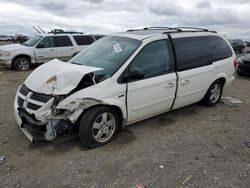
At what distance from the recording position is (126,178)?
123 inches

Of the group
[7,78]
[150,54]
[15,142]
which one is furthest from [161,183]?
[7,78]

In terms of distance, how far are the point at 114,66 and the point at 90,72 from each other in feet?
1.48

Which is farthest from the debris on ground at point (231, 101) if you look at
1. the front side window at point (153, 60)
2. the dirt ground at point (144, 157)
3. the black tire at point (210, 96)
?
the front side window at point (153, 60)

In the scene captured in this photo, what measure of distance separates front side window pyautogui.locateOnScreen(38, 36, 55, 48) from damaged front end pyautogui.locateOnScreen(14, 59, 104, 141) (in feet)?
27.1

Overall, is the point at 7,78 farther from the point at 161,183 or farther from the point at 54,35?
the point at 161,183

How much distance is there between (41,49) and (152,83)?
8587mm

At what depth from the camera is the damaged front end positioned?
3.43 metres

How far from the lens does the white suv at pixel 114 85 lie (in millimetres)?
3498

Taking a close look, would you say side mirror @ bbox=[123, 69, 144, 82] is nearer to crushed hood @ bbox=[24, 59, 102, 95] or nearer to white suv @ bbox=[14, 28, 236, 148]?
white suv @ bbox=[14, 28, 236, 148]

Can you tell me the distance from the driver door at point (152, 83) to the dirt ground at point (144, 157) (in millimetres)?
477

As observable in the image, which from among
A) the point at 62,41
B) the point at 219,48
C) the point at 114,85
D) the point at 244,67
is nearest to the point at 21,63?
the point at 62,41

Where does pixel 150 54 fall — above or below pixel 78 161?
above

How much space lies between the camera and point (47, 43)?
37.6ft

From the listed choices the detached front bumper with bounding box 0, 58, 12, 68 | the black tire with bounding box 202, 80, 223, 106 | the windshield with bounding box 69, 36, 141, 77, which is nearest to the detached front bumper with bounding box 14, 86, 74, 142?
the windshield with bounding box 69, 36, 141, 77
